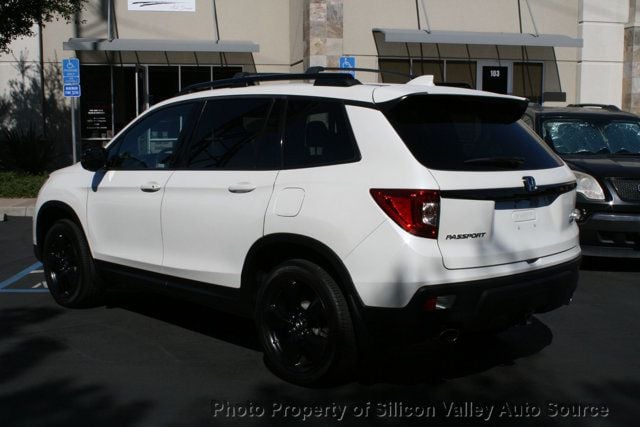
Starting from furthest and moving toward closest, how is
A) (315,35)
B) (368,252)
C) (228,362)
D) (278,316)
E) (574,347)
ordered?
(315,35) < (574,347) < (228,362) < (278,316) < (368,252)

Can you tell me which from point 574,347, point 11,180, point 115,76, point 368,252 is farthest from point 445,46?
point 368,252

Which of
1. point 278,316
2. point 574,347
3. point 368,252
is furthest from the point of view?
point 574,347

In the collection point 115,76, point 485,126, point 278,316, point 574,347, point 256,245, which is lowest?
point 574,347

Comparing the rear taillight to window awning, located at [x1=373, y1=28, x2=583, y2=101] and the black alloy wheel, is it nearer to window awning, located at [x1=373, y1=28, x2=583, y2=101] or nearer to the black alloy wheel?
the black alloy wheel

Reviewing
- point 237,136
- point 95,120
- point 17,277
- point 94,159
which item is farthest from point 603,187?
point 95,120

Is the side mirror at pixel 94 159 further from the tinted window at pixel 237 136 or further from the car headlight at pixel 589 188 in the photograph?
the car headlight at pixel 589 188

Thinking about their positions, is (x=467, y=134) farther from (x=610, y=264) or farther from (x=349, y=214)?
(x=610, y=264)

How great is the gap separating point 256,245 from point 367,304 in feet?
2.85

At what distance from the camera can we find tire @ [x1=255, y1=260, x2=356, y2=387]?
160 inches

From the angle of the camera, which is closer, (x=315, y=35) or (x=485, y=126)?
(x=485, y=126)

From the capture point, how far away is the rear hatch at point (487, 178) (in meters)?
3.91

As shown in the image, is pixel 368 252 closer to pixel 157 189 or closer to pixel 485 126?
pixel 485 126

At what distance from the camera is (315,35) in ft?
58.4

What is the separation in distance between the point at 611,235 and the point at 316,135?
4266 millimetres
